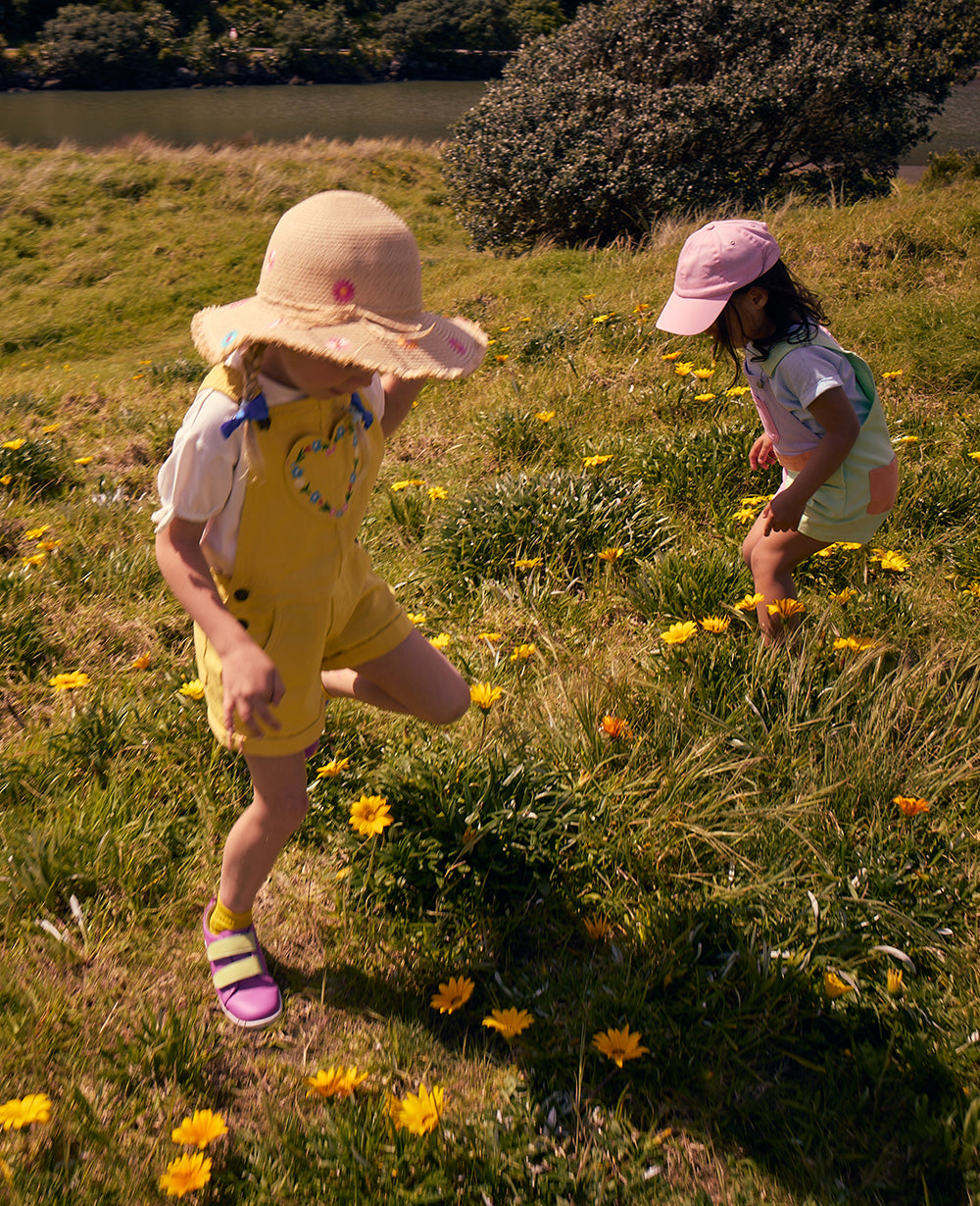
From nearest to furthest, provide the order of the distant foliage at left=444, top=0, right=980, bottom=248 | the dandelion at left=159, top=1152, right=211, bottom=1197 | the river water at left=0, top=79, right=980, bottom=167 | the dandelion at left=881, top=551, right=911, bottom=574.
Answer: the dandelion at left=159, top=1152, right=211, bottom=1197 < the dandelion at left=881, top=551, right=911, bottom=574 < the distant foliage at left=444, top=0, right=980, bottom=248 < the river water at left=0, top=79, right=980, bottom=167

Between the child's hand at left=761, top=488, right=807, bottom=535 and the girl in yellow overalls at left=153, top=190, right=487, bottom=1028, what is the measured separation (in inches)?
39.2

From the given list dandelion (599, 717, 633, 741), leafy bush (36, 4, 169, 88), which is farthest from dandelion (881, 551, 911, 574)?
leafy bush (36, 4, 169, 88)

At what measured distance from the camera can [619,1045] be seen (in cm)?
159

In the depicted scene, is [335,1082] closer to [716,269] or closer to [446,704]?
[446,704]

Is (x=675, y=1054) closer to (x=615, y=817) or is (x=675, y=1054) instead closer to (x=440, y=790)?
(x=615, y=817)

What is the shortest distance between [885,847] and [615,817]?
23.7 inches

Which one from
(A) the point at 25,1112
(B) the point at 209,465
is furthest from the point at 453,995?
(B) the point at 209,465

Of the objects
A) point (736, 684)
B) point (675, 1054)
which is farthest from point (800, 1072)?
point (736, 684)

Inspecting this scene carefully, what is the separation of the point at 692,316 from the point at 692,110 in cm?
1125

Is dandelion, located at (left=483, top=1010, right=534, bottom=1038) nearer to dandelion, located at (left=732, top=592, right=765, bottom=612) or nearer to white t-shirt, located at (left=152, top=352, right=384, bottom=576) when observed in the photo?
white t-shirt, located at (left=152, top=352, right=384, bottom=576)

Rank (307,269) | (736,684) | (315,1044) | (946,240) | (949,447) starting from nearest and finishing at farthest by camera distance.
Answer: (307,269) < (315,1044) < (736,684) < (949,447) < (946,240)

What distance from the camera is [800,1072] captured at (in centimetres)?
165

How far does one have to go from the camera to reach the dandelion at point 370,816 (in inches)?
72.9

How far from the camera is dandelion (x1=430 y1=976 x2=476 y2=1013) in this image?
67.7 inches
